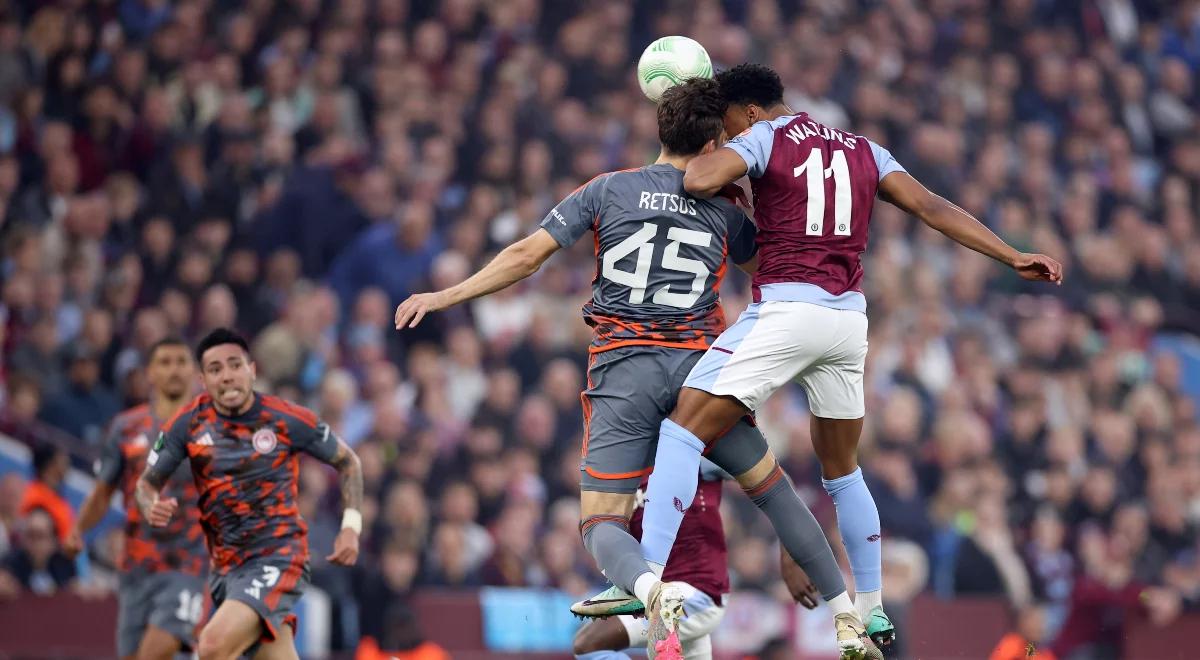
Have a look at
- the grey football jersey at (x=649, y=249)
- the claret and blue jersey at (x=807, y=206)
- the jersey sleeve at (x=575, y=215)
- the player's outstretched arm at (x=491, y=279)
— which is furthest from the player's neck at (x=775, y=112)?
the player's outstretched arm at (x=491, y=279)

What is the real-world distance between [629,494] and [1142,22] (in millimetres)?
15169

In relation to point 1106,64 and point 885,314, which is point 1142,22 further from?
point 885,314

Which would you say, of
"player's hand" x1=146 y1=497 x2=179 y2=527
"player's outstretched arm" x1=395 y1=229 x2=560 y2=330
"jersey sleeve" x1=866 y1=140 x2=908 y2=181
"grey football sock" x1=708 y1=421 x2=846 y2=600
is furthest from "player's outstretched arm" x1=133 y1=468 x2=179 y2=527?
"jersey sleeve" x1=866 y1=140 x2=908 y2=181

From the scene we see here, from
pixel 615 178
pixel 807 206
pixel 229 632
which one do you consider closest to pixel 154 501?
pixel 229 632

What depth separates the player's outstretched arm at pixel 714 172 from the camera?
6875 millimetres

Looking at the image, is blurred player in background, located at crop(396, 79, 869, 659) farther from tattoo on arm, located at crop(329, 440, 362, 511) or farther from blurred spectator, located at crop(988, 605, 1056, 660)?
blurred spectator, located at crop(988, 605, 1056, 660)

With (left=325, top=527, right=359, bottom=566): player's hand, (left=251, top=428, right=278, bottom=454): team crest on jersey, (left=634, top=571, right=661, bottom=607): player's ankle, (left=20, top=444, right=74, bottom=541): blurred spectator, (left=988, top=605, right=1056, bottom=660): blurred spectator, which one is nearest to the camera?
(left=634, top=571, right=661, bottom=607): player's ankle

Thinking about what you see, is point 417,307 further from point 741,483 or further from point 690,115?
point 741,483

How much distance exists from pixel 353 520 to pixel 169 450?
1.00 meters

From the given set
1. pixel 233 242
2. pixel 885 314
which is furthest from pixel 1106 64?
pixel 233 242

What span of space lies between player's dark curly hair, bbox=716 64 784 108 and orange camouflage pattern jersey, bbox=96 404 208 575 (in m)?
4.05

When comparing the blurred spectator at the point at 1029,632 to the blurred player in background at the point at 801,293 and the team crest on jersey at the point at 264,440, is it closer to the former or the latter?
the blurred player in background at the point at 801,293

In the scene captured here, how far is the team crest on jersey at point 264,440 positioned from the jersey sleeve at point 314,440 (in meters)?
0.10

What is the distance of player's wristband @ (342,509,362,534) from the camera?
8156 mm
